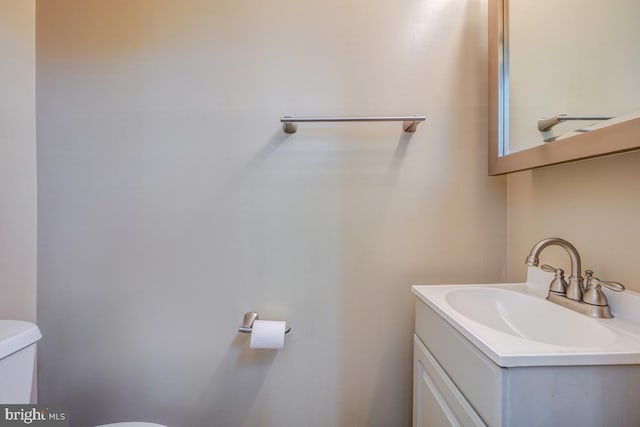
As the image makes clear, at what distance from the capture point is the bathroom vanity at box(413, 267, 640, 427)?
0.51m

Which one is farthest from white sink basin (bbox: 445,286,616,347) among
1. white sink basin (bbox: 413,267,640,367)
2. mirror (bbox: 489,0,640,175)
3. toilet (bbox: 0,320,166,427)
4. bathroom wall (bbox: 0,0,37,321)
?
bathroom wall (bbox: 0,0,37,321)

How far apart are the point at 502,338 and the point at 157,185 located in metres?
1.33

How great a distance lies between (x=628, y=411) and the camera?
52cm

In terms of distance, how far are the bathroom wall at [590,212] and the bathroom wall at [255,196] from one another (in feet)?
0.44

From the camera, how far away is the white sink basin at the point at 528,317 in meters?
0.64

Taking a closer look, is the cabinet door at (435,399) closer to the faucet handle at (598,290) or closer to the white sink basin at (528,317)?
the white sink basin at (528,317)

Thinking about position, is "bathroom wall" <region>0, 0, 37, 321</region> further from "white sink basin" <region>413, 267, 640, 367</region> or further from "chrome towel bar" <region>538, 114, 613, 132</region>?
"chrome towel bar" <region>538, 114, 613, 132</region>

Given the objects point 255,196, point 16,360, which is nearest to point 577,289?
point 255,196

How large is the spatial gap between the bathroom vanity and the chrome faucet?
0.03 meters

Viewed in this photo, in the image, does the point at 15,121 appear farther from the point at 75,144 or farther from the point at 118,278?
the point at 118,278

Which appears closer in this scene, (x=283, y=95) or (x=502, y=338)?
(x=502, y=338)

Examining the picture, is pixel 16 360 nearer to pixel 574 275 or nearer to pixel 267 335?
pixel 267 335

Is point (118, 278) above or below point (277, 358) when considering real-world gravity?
above

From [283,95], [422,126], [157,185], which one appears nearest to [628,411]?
[422,126]
